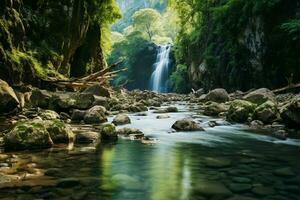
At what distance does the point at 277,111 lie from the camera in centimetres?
1175

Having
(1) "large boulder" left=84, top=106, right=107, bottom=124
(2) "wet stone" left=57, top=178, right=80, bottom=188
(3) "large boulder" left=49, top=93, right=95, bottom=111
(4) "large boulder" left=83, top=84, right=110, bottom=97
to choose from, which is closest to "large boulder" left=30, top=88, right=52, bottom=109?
(3) "large boulder" left=49, top=93, right=95, bottom=111

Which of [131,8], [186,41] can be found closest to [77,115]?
[186,41]

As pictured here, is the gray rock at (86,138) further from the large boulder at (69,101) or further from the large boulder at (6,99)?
the large boulder at (69,101)

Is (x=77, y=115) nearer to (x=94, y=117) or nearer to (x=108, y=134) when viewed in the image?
(x=94, y=117)

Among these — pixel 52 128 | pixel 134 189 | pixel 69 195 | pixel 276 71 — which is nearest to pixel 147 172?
pixel 134 189

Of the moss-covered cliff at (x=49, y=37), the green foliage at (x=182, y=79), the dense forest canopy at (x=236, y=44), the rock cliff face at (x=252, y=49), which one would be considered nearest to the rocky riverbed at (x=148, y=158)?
the moss-covered cliff at (x=49, y=37)

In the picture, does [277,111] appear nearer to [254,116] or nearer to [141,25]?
[254,116]

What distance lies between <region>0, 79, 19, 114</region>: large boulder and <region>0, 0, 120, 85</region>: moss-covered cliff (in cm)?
281

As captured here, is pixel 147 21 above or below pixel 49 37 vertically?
above

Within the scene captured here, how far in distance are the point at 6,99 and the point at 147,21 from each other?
209 ft

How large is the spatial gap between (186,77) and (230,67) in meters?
12.2

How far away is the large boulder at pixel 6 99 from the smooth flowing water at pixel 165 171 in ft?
11.9

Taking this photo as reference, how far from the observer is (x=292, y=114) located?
32.6 feet

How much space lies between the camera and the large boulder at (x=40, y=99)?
41.4 ft
